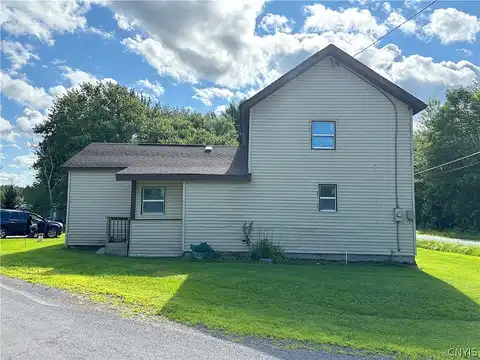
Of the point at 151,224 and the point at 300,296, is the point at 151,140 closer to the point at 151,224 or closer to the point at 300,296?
the point at 151,224

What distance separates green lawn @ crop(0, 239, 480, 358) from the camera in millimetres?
5602

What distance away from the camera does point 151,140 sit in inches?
1623

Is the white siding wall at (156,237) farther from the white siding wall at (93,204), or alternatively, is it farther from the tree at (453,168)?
the tree at (453,168)

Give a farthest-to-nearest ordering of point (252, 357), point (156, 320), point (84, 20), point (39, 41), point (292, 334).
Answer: point (39, 41) < point (84, 20) < point (156, 320) < point (292, 334) < point (252, 357)

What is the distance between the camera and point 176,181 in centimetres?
1444

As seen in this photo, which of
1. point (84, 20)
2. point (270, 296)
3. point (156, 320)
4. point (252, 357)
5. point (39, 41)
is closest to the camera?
point (252, 357)

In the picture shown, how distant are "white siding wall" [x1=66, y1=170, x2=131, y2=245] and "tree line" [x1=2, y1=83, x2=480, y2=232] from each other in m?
22.0

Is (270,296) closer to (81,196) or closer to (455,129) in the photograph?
(81,196)

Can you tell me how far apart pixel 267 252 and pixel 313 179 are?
3.27 meters

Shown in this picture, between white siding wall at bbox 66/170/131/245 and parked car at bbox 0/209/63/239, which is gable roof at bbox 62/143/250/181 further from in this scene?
parked car at bbox 0/209/63/239

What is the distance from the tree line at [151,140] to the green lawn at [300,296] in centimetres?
2832

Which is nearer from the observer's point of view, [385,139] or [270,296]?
[270,296]

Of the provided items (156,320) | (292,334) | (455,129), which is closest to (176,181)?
(156,320)

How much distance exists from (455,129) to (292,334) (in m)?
41.6
